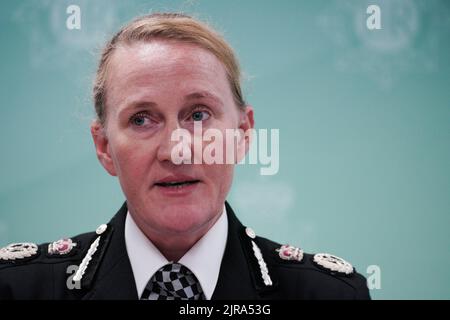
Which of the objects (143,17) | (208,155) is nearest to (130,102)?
(208,155)

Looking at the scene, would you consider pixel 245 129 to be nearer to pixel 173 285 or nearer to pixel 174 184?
A: pixel 174 184

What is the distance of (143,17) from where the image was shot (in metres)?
1.85

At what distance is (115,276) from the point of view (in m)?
1.69

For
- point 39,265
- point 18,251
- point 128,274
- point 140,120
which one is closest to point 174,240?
point 128,274

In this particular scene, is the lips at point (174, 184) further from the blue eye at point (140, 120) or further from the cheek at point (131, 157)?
the blue eye at point (140, 120)

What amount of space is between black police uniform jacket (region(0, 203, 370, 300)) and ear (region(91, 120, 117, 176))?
19 cm

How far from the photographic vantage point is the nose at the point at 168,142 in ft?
5.04

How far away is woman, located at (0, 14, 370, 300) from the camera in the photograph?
1.57 metres

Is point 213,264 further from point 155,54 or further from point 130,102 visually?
point 155,54

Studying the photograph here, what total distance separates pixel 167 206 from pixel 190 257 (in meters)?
0.23

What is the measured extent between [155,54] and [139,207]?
54 centimetres

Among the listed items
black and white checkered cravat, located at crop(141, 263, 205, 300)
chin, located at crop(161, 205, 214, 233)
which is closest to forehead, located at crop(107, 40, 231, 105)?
chin, located at crop(161, 205, 214, 233)

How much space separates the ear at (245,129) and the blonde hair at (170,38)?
0.05m
